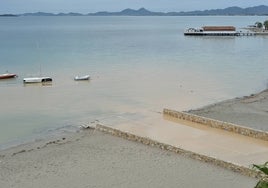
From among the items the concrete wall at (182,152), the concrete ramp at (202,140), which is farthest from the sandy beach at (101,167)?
the concrete ramp at (202,140)

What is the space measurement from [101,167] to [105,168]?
19 cm

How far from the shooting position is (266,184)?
545 centimetres

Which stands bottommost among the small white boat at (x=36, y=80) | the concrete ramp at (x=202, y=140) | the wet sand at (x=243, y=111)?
the small white boat at (x=36, y=80)

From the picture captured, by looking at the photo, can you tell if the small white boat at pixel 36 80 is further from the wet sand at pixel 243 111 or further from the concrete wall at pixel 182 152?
the concrete wall at pixel 182 152

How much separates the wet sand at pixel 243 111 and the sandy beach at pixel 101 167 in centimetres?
147

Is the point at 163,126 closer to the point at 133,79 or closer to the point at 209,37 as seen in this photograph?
the point at 133,79

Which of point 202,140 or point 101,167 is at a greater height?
point 202,140

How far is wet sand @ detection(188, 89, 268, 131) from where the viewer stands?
20344 mm

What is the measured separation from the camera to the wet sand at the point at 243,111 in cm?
2034

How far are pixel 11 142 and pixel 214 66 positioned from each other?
30.3 m

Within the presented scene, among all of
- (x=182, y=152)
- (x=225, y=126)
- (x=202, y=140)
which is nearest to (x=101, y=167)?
(x=182, y=152)

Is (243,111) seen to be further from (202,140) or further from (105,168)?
(105,168)

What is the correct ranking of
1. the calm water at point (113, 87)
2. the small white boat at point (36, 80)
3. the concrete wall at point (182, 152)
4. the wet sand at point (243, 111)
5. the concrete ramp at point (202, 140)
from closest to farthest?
the concrete wall at point (182, 152) → the concrete ramp at point (202, 140) → the wet sand at point (243, 111) → the calm water at point (113, 87) → the small white boat at point (36, 80)

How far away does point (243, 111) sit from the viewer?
2284 centimetres
